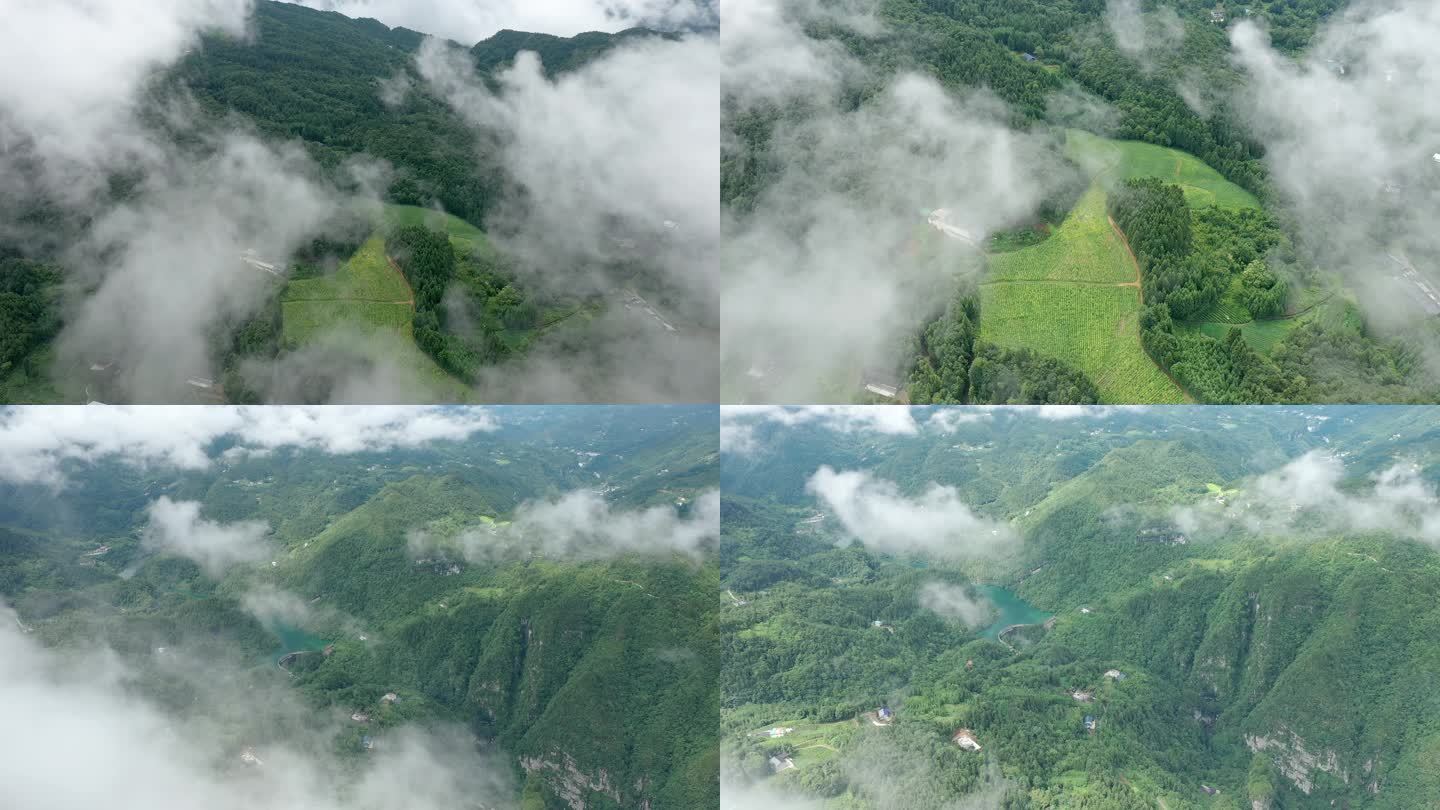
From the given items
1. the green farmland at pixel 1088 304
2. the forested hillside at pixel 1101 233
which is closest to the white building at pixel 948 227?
the forested hillside at pixel 1101 233

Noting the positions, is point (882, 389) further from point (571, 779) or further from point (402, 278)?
point (402, 278)

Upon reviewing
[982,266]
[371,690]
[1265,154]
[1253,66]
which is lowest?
[371,690]

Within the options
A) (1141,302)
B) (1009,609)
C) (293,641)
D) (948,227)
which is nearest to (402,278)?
(293,641)

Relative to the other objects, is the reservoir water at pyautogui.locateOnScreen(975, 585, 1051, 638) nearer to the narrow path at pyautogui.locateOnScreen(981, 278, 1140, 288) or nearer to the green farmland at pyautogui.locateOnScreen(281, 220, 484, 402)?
the narrow path at pyautogui.locateOnScreen(981, 278, 1140, 288)

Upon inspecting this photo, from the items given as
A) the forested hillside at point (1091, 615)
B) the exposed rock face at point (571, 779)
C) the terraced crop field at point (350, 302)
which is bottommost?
the exposed rock face at point (571, 779)

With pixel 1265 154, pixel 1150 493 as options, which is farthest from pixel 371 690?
pixel 1265 154

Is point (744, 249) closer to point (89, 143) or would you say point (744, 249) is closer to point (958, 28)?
point (958, 28)

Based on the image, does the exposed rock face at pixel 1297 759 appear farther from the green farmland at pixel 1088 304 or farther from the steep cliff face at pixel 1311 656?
the green farmland at pixel 1088 304
